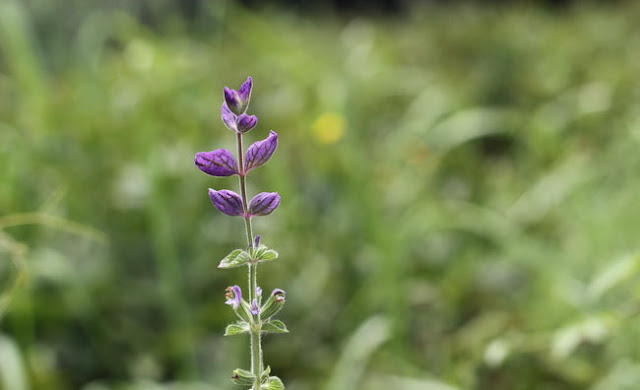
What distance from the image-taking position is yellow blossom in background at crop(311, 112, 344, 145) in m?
2.13

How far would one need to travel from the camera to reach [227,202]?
18.0 inches

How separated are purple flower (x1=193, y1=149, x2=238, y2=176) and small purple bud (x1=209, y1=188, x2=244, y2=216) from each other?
0.7 inches

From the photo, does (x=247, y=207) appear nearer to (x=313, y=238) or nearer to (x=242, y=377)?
(x=242, y=377)

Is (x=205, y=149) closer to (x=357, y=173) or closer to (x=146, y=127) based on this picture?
(x=146, y=127)

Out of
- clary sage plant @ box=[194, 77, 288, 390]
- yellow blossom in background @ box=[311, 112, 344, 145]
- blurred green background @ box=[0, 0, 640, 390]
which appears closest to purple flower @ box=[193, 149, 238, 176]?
clary sage plant @ box=[194, 77, 288, 390]

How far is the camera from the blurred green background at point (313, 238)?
1.39 meters

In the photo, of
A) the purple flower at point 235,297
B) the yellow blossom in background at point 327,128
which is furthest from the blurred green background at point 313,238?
the purple flower at point 235,297

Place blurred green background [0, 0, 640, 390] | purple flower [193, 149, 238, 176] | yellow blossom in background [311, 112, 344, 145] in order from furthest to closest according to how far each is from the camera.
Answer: yellow blossom in background [311, 112, 344, 145] → blurred green background [0, 0, 640, 390] → purple flower [193, 149, 238, 176]

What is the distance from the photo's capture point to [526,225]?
198 cm

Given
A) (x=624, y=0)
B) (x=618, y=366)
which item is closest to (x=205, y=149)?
(x=618, y=366)

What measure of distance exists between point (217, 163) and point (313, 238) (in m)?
1.39

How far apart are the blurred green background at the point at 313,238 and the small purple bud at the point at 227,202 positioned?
0.64 metres

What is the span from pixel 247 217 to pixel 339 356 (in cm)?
116

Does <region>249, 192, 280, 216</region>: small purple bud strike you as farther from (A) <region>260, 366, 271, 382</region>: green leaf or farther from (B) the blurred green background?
(B) the blurred green background
